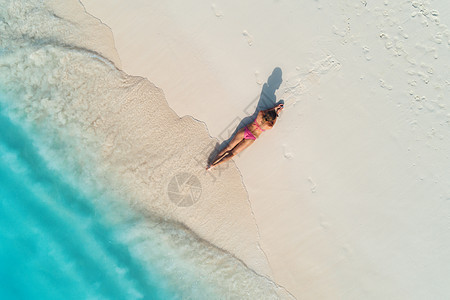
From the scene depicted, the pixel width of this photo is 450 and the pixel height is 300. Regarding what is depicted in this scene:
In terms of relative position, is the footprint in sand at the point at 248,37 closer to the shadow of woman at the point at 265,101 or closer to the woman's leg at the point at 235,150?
the shadow of woman at the point at 265,101

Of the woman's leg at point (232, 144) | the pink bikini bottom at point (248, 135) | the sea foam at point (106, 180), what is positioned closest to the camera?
the pink bikini bottom at point (248, 135)

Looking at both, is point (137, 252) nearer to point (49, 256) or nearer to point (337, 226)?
point (49, 256)

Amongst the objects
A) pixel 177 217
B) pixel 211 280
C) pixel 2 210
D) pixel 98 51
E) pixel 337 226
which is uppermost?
pixel 337 226

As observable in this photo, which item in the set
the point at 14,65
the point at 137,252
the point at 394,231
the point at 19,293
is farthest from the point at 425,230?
the point at 14,65

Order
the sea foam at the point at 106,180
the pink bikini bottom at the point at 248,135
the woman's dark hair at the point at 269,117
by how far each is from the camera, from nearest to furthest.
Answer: the woman's dark hair at the point at 269,117 → the pink bikini bottom at the point at 248,135 → the sea foam at the point at 106,180

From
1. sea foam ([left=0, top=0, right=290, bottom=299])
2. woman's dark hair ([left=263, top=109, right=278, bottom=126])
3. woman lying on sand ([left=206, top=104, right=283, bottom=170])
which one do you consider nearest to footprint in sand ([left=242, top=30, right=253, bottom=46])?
woman lying on sand ([left=206, top=104, right=283, bottom=170])

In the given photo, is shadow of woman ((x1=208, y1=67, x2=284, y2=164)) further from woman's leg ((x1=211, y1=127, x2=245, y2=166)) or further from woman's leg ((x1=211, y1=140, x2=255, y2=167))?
woman's leg ((x1=211, y1=140, x2=255, y2=167))

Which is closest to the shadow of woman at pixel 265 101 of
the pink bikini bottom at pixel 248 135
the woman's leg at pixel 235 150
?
the woman's leg at pixel 235 150
